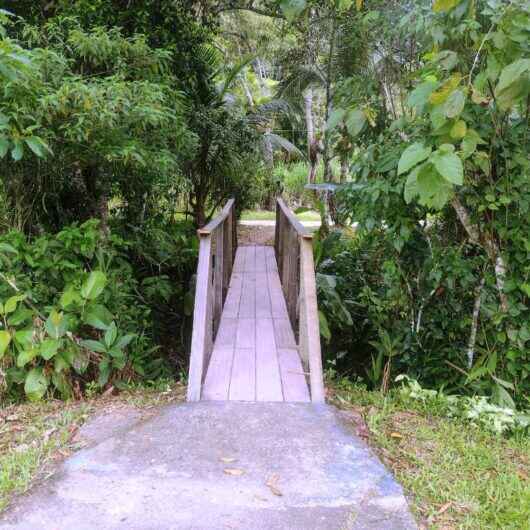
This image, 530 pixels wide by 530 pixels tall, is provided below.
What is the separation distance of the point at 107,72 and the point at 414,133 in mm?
3000

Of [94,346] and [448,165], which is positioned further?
[94,346]

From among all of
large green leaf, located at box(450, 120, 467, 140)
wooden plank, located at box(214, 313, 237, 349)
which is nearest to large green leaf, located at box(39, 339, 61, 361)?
wooden plank, located at box(214, 313, 237, 349)

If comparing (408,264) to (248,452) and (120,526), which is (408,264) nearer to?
(248,452)

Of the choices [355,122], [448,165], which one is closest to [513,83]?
[448,165]

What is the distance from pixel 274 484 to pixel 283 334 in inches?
82.4

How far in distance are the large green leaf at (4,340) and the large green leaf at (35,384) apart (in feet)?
0.78

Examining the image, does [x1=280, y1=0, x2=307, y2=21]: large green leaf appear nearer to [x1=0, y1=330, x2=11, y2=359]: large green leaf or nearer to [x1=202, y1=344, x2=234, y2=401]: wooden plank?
[x1=202, y1=344, x2=234, y2=401]: wooden plank

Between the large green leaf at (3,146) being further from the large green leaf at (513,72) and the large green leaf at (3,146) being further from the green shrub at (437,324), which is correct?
the large green leaf at (513,72)

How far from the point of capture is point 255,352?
3797mm

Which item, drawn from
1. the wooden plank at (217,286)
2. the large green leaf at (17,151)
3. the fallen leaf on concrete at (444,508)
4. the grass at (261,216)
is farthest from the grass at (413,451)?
the grass at (261,216)

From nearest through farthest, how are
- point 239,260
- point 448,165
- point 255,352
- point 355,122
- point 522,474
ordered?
point 448,165, point 522,474, point 355,122, point 255,352, point 239,260

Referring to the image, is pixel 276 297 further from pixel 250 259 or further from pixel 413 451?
pixel 413 451

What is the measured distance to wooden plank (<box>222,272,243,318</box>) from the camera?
4836 millimetres

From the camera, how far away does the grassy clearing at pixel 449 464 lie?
2.10 m
